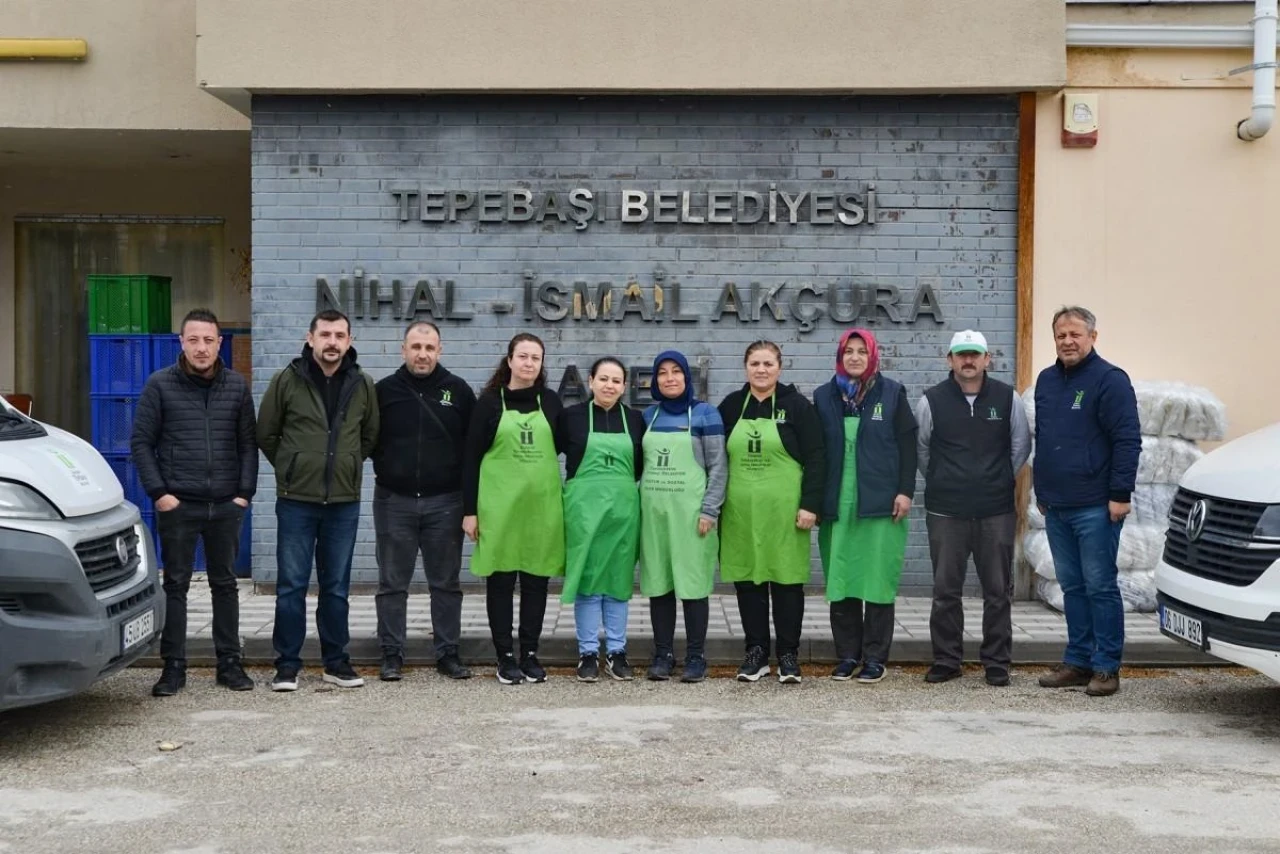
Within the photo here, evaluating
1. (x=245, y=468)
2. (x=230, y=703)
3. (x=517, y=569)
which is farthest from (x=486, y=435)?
(x=230, y=703)

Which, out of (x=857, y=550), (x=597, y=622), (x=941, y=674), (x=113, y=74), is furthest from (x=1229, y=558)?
(x=113, y=74)

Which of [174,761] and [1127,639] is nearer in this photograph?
[174,761]

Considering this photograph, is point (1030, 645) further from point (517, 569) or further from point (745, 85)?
point (745, 85)

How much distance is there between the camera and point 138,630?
688 cm

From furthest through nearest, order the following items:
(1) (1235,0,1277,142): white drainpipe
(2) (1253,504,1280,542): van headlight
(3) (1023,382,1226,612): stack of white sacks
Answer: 1. (1) (1235,0,1277,142): white drainpipe
2. (3) (1023,382,1226,612): stack of white sacks
3. (2) (1253,504,1280,542): van headlight

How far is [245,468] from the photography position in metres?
7.75

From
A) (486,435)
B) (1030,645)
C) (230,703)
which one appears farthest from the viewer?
(1030,645)

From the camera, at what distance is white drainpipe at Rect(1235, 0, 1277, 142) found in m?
10.2

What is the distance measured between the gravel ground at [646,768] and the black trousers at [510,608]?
0.91 ft

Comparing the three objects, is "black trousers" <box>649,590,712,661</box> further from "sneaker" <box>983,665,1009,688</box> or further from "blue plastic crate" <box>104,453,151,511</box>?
"blue plastic crate" <box>104,453,151,511</box>

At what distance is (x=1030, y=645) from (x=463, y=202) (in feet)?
16.1

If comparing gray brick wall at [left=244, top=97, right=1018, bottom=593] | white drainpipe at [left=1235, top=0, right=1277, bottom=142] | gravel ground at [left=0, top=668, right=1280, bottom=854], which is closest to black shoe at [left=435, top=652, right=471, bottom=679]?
gravel ground at [left=0, top=668, right=1280, bottom=854]

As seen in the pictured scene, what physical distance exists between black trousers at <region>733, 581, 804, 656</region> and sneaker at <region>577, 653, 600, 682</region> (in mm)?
820

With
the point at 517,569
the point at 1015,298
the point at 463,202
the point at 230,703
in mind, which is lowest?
the point at 230,703
